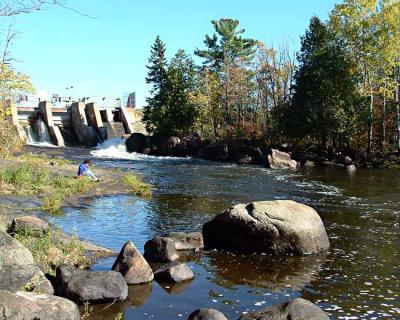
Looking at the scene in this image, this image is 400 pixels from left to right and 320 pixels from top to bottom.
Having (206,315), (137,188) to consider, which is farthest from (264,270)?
(137,188)

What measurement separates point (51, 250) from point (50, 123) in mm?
47366

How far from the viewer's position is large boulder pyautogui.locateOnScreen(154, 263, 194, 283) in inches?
407

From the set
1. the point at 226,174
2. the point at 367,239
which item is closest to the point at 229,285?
the point at 367,239

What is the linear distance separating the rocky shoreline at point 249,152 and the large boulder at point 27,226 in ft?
97.6

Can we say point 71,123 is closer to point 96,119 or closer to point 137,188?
point 96,119

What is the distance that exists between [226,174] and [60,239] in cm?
2247

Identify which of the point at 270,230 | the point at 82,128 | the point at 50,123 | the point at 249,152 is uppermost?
the point at 50,123

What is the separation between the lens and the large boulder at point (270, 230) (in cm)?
1293

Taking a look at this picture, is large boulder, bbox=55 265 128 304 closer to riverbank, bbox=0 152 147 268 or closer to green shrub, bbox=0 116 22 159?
riverbank, bbox=0 152 147 268

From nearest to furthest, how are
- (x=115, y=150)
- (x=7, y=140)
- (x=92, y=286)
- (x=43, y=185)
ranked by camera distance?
(x=92, y=286) → (x=43, y=185) → (x=7, y=140) → (x=115, y=150)

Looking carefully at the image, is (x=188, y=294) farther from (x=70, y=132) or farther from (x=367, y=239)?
(x=70, y=132)

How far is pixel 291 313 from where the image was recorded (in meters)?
7.88

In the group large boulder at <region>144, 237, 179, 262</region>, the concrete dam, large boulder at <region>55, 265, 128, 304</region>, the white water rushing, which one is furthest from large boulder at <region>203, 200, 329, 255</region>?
the concrete dam

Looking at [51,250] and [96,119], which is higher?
[96,119]
